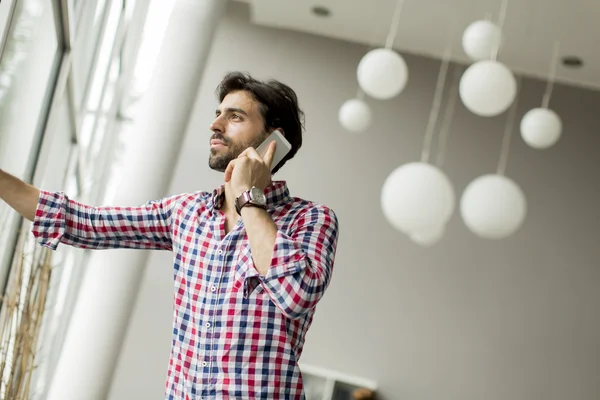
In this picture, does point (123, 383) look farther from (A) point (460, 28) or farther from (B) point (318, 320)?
(A) point (460, 28)

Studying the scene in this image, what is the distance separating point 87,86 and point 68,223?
2732mm

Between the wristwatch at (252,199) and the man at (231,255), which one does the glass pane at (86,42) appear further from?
the wristwatch at (252,199)

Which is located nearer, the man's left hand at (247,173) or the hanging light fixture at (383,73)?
the man's left hand at (247,173)

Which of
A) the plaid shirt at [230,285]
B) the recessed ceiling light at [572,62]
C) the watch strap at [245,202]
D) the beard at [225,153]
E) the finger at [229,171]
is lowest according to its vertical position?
the plaid shirt at [230,285]

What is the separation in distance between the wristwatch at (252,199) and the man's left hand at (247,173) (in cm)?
1

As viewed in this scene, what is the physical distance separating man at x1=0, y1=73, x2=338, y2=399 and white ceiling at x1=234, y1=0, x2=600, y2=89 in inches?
177

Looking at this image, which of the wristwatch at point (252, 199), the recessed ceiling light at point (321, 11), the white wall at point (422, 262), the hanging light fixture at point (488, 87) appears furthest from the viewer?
the white wall at point (422, 262)

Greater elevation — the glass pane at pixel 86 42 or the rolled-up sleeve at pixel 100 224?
the glass pane at pixel 86 42

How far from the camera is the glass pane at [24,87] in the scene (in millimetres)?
1986

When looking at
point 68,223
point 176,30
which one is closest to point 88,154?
point 176,30

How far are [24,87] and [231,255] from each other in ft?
3.62

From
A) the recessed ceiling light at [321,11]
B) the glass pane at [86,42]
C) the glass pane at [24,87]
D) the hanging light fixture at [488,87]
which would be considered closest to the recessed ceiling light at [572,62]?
the recessed ceiling light at [321,11]

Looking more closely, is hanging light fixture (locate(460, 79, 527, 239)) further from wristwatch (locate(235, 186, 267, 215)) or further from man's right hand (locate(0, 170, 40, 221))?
man's right hand (locate(0, 170, 40, 221))

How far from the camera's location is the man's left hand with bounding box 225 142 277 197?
136 centimetres
